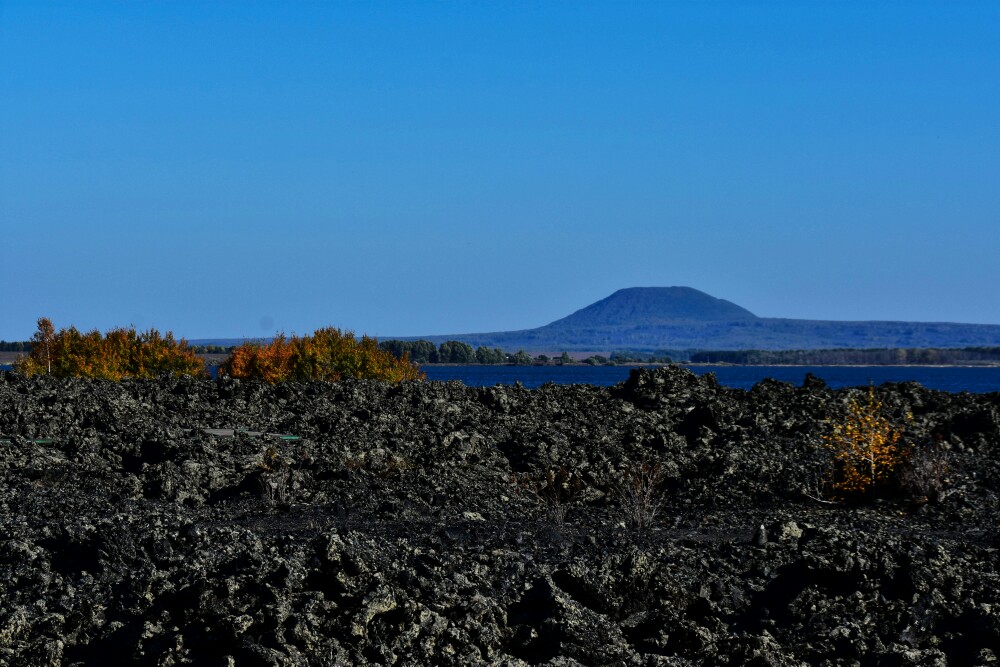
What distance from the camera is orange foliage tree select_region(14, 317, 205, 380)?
44.2 metres

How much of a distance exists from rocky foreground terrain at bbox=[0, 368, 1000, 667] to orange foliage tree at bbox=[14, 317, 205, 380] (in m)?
23.1

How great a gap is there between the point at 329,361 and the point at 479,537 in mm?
31200

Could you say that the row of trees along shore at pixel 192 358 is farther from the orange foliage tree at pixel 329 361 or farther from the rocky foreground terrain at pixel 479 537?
the rocky foreground terrain at pixel 479 537

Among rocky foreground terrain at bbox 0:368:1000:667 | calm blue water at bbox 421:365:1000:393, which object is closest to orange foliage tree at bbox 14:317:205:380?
calm blue water at bbox 421:365:1000:393

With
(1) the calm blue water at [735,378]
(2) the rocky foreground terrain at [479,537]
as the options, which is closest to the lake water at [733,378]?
(1) the calm blue water at [735,378]

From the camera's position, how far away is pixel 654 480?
1628cm

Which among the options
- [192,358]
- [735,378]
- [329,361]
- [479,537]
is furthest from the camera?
[735,378]

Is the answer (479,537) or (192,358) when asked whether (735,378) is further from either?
(479,537)

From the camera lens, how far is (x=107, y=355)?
45031 mm

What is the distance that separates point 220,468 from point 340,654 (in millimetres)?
8992

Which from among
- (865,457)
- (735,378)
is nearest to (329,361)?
(865,457)

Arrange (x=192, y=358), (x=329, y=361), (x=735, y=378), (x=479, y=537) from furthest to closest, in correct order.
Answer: (x=735, y=378)
(x=192, y=358)
(x=329, y=361)
(x=479, y=537)

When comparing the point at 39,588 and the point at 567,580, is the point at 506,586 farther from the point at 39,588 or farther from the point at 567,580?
the point at 39,588

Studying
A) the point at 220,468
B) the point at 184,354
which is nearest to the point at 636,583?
the point at 220,468
